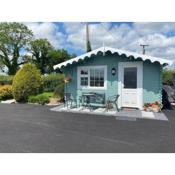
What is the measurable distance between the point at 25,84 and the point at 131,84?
21.8 feet

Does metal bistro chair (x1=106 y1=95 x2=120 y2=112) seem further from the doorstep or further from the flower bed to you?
the flower bed

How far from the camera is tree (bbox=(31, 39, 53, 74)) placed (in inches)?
1571

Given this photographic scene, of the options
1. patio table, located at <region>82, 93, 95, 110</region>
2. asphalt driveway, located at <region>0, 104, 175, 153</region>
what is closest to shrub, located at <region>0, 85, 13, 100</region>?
asphalt driveway, located at <region>0, 104, 175, 153</region>

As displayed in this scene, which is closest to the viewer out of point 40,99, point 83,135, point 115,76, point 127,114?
point 83,135

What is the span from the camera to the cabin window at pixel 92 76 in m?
9.81

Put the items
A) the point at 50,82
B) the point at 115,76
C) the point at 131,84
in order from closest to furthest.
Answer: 1. the point at 131,84
2. the point at 115,76
3. the point at 50,82

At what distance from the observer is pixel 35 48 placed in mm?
40000

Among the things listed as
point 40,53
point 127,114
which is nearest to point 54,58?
point 40,53

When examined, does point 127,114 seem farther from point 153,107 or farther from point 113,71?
point 113,71

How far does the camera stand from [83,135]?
5.47 m

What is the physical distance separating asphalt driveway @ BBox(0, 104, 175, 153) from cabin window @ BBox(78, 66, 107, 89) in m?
2.55

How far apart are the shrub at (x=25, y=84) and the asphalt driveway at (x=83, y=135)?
14.7 feet

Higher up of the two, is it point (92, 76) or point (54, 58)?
point (54, 58)
